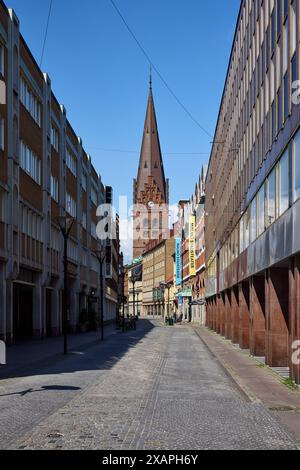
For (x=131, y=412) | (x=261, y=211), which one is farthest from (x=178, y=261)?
(x=131, y=412)

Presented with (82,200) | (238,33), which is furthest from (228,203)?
(82,200)

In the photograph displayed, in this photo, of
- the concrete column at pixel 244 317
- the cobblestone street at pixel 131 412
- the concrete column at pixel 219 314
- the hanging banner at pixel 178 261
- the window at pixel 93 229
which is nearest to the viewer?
the cobblestone street at pixel 131 412

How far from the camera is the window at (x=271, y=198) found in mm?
21766

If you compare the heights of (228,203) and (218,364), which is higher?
(228,203)

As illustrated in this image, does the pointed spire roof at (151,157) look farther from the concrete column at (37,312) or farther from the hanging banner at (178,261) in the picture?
the concrete column at (37,312)

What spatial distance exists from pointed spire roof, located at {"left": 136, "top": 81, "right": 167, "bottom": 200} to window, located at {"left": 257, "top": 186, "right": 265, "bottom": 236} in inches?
5988

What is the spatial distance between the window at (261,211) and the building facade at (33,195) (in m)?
11.1

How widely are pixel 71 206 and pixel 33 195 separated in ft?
52.2

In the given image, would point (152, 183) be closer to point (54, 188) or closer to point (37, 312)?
point (54, 188)

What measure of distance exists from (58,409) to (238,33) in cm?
2844

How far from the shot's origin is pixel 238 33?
36.8 meters

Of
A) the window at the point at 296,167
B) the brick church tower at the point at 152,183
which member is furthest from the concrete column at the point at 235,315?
the brick church tower at the point at 152,183

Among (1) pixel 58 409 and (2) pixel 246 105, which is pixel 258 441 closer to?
(1) pixel 58 409

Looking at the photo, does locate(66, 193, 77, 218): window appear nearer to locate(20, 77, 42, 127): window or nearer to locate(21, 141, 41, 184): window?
locate(21, 141, 41, 184): window
